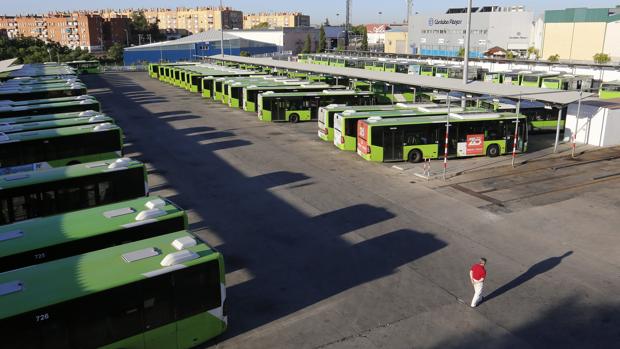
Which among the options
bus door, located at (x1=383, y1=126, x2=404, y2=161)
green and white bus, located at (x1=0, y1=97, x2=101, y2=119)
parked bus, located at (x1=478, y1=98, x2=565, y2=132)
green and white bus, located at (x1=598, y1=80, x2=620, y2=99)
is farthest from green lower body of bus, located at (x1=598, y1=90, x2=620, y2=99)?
green and white bus, located at (x1=0, y1=97, x2=101, y2=119)

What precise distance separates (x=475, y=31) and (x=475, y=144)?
76960mm

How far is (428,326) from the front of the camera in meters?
10.7

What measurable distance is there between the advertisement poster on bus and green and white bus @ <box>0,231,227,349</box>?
17.4m

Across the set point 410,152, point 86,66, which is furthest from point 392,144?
point 86,66

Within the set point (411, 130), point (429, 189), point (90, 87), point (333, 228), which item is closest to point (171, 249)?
point (333, 228)

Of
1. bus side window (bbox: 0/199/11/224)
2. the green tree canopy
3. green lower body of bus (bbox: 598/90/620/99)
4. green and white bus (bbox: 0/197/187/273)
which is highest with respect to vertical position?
the green tree canopy

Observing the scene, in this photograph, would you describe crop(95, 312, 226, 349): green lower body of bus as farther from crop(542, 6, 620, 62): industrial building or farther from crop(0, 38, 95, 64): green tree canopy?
crop(0, 38, 95, 64): green tree canopy

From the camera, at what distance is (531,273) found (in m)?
13.1

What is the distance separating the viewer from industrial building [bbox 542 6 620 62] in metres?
75.8

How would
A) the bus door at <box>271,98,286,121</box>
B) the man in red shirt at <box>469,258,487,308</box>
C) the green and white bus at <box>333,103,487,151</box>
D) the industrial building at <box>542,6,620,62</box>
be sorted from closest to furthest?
the man in red shirt at <box>469,258,487,308</box> → the green and white bus at <box>333,103,487,151</box> → the bus door at <box>271,98,286,121</box> → the industrial building at <box>542,6,620,62</box>

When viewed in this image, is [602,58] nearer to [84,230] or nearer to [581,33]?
[581,33]

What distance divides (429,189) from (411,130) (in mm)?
4396

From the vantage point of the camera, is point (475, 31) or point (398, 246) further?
point (475, 31)

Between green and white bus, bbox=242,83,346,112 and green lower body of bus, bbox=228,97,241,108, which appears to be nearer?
green and white bus, bbox=242,83,346,112
